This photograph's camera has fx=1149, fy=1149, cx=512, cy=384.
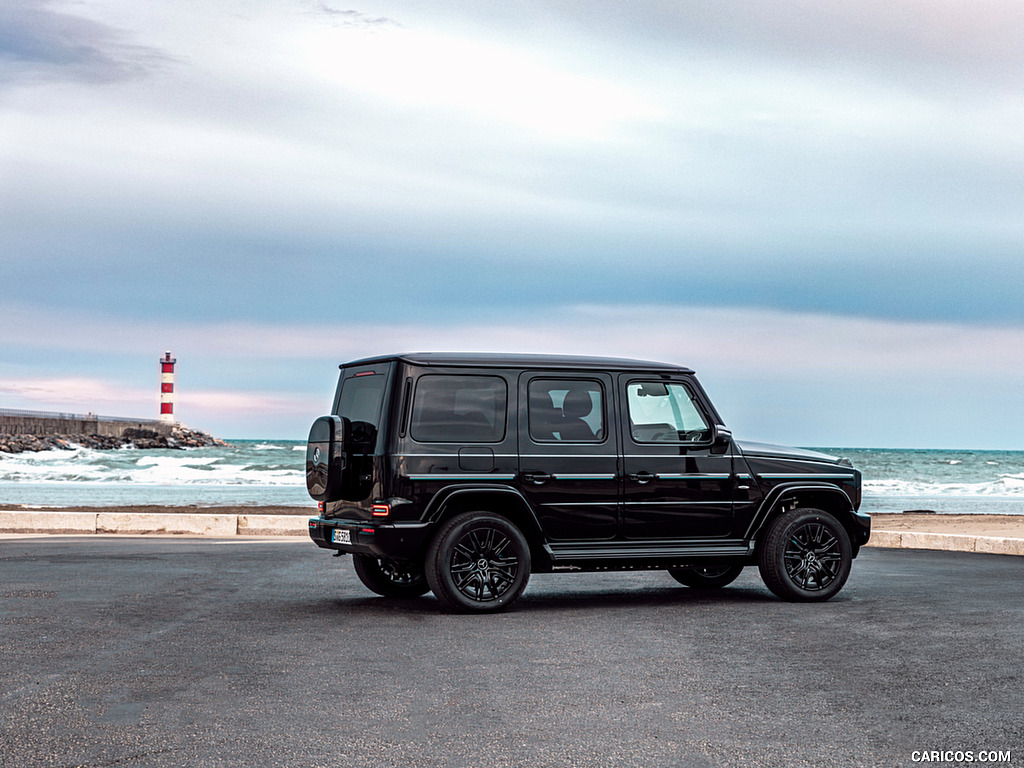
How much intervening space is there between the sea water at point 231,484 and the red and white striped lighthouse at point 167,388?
27.6m

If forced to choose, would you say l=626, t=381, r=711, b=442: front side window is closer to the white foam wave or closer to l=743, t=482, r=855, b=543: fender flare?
l=743, t=482, r=855, b=543: fender flare

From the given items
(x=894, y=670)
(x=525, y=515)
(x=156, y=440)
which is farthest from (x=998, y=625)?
(x=156, y=440)

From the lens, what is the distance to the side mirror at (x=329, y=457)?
9.53 m

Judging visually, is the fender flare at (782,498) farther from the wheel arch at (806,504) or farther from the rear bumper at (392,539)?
the rear bumper at (392,539)

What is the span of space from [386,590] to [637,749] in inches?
228

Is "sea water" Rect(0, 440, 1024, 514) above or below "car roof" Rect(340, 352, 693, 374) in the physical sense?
below

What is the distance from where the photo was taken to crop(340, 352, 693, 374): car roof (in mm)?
9477

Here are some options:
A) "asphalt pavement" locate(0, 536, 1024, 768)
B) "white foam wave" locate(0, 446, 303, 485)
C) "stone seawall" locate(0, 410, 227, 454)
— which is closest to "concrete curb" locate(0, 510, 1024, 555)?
"asphalt pavement" locate(0, 536, 1024, 768)

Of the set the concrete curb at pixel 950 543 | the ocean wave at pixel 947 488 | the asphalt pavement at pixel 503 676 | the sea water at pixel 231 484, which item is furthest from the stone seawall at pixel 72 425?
the asphalt pavement at pixel 503 676

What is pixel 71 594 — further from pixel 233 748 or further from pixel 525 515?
pixel 233 748

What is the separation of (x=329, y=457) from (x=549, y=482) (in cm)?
184

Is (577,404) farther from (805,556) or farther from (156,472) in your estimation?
(156,472)

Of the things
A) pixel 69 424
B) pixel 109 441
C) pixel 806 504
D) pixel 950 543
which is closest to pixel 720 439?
pixel 806 504

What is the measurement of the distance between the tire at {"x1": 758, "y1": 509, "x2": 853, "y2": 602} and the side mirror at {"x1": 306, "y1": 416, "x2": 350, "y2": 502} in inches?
149
